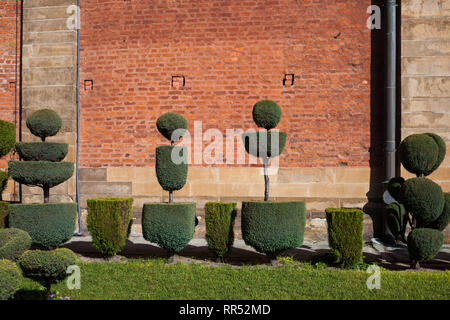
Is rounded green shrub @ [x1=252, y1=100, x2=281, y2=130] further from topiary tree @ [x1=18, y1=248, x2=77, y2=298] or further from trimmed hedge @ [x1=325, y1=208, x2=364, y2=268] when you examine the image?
topiary tree @ [x1=18, y1=248, x2=77, y2=298]

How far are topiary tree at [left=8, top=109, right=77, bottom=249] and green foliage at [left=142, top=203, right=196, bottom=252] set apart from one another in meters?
1.23

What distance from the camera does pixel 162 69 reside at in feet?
27.1

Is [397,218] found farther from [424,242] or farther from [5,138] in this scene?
[5,138]

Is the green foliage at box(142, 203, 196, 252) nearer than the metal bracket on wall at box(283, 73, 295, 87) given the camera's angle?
Yes

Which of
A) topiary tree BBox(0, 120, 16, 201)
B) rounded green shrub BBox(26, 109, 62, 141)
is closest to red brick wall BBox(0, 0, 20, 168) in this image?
topiary tree BBox(0, 120, 16, 201)

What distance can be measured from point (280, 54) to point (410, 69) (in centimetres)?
230

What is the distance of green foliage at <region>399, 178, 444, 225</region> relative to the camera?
17.5ft

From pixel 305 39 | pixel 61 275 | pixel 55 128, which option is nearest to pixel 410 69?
pixel 305 39

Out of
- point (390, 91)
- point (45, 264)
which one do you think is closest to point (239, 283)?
point (45, 264)

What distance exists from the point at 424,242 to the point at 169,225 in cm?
334

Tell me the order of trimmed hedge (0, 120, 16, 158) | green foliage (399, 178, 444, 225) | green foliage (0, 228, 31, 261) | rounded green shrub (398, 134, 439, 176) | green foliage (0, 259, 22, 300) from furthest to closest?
trimmed hedge (0, 120, 16, 158), rounded green shrub (398, 134, 439, 176), green foliage (399, 178, 444, 225), green foliage (0, 228, 31, 261), green foliage (0, 259, 22, 300)

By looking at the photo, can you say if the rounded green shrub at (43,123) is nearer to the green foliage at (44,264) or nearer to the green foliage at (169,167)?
the green foliage at (169,167)

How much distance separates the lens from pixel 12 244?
12.3 ft

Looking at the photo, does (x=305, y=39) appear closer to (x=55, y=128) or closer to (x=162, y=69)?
(x=162, y=69)
